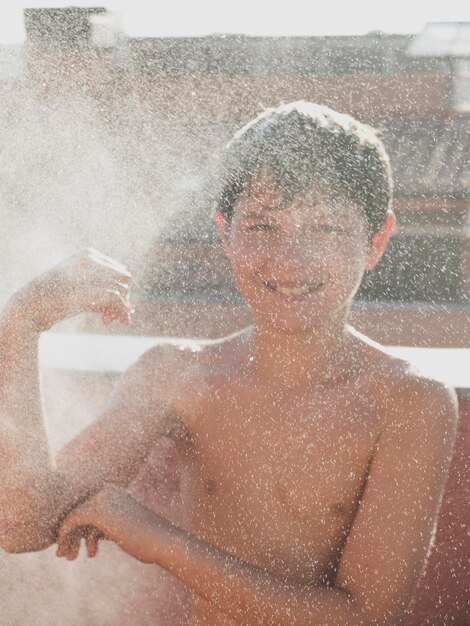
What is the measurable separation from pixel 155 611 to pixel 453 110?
7.35 metres

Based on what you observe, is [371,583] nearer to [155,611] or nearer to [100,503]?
[100,503]

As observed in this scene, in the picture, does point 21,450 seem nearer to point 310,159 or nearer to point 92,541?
point 92,541

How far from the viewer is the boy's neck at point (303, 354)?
1.52 m

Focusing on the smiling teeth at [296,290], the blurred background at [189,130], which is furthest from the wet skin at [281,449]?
the blurred background at [189,130]

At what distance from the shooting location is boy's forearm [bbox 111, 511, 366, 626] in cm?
132

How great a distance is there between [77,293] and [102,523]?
15.4 inches

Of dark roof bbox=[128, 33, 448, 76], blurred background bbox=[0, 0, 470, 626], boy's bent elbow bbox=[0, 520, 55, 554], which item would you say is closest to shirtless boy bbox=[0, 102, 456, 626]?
boy's bent elbow bbox=[0, 520, 55, 554]

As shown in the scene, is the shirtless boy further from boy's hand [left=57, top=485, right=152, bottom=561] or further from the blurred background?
the blurred background

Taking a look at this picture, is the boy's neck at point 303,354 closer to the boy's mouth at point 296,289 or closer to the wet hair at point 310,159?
the boy's mouth at point 296,289

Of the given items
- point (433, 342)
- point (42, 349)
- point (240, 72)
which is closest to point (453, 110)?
point (240, 72)

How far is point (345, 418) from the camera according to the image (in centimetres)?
151

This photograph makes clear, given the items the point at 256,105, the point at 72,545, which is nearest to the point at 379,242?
the point at 72,545

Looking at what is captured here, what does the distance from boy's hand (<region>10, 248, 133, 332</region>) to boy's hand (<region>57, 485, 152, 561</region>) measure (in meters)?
0.31

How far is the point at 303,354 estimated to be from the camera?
60.4 inches
